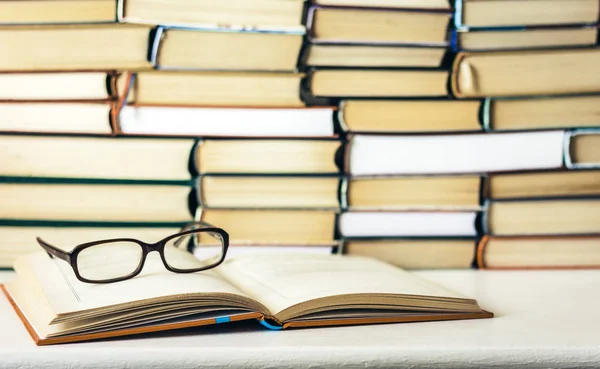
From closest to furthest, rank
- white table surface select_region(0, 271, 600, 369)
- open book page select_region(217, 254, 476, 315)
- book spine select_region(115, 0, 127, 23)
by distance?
1. white table surface select_region(0, 271, 600, 369)
2. open book page select_region(217, 254, 476, 315)
3. book spine select_region(115, 0, 127, 23)

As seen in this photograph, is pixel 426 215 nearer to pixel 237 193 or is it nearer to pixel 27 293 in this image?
pixel 237 193

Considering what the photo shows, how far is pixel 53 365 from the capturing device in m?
0.61

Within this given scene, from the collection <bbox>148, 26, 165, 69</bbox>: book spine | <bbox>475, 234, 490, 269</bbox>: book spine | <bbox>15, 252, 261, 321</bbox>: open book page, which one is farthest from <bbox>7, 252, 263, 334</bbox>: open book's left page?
<bbox>475, 234, 490, 269</bbox>: book spine

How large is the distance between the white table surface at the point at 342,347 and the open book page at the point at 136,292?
0.03 meters

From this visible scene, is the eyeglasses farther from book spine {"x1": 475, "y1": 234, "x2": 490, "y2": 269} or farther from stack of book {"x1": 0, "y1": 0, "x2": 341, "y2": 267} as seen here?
book spine {"x1": 475, "y1": 234, "x2": 490, "y2": 269}

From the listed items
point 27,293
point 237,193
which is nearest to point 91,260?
point 27,293

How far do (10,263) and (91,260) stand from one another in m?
0.32

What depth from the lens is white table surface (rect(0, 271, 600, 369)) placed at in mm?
617

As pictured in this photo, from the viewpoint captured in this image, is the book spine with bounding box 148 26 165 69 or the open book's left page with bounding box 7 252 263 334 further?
the book spine with bounding box 148 26 165 69

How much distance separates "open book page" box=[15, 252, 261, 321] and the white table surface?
1.4 inches

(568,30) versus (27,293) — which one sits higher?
(568,30)

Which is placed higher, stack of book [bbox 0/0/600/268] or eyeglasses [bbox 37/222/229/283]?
stack of book [bbox 0/0/600/268]

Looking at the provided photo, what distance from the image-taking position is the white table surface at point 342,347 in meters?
0.62

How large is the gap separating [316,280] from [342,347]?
149 mm
